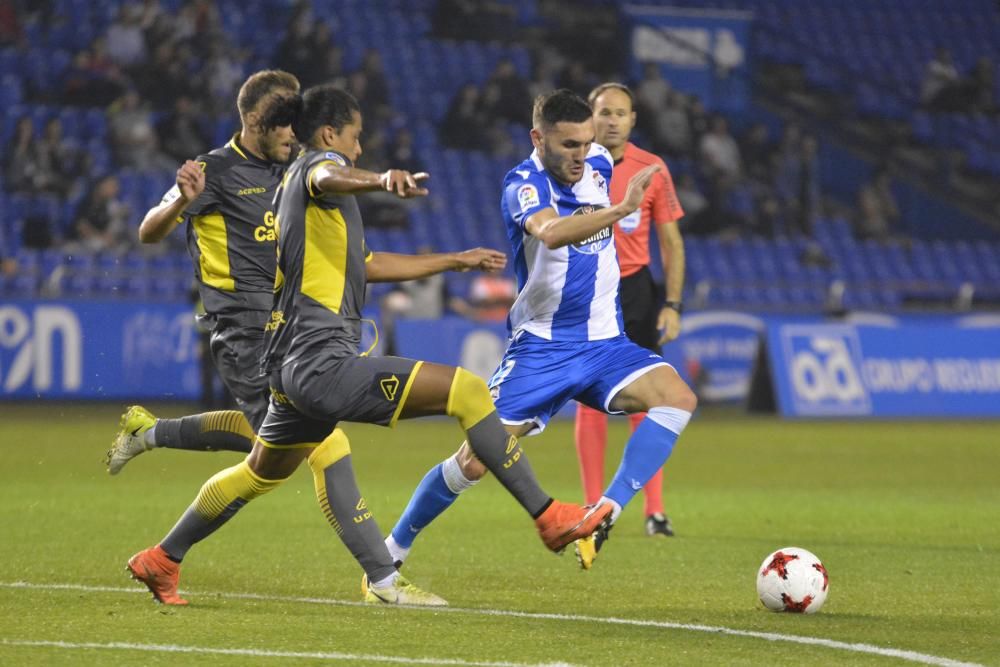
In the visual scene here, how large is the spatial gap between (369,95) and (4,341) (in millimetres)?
6824

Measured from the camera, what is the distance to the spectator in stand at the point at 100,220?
19.0 metres

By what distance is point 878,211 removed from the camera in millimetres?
25422

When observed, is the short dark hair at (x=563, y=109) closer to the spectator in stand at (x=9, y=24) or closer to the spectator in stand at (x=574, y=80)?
the spectator in stand at (x=9, y=24)

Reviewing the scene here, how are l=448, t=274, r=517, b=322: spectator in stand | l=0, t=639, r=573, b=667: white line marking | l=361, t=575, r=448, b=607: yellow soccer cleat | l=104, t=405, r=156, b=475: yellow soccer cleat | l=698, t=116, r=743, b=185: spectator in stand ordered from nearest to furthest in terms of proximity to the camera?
l=0, t=639, r=573, b=667: white line marking
l=361, t=575, r=448, b=607: yellow soccer cleat
l=104, t=405, r=156, b=475: yellow soccer cleat
l=448, t=274, r=517, b=322: spectator in stand
l=698, t=116, r=743, b=185: spectator in stand

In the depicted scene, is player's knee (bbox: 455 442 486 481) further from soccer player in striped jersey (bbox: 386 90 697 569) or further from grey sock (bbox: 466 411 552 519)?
grey sock (bbox: 466 411 552 519)

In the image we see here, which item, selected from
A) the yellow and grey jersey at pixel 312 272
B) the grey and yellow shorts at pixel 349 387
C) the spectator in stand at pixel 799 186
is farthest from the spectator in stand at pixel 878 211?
the grey and yellow shorts at pixel 349 387

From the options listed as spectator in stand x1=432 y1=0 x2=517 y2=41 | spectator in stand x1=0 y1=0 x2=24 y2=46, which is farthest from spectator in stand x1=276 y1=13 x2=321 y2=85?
spectator in stand x1=432 y1=0 x2=517 y2=41

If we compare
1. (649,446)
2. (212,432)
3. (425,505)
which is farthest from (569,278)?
(212,432)

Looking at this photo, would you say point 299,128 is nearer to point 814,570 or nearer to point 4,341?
→ point 814,570

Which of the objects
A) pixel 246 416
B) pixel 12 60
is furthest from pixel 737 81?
pixel 246 416

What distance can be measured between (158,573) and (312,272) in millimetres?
1310

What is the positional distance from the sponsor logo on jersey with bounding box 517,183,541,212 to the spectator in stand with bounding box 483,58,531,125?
669 inches

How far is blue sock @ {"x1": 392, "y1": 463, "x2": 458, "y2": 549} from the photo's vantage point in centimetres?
672

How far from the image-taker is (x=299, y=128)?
5977mm
